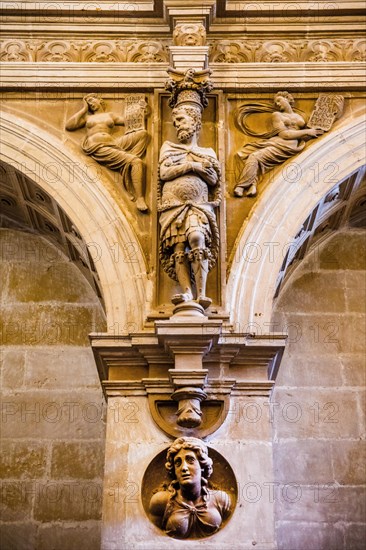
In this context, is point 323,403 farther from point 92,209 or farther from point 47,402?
point 92,209

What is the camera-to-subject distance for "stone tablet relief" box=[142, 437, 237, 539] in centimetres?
578

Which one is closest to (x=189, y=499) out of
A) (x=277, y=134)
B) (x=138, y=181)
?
(x=138, y=181)

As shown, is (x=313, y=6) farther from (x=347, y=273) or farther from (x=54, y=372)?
(x=54, y=372)

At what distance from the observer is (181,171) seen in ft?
22.0

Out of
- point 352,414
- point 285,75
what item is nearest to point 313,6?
point 285,75

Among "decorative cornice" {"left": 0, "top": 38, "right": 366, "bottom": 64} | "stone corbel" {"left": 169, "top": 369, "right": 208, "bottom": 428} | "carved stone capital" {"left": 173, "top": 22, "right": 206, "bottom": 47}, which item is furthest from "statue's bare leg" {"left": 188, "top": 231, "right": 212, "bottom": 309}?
"decorative cornice" {"left": 0, "top": 38, "right": 366, "bottom": 64}

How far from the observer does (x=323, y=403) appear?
744 cm

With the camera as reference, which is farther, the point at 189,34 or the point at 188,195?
the point at 189,34

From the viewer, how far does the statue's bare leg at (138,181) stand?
22.8 feet

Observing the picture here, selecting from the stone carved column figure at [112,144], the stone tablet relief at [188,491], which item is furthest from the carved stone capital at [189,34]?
the stone tablet relief at [188,491]

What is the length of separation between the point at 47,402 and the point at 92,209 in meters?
1.71

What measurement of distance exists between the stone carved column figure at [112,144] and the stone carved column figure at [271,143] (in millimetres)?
781

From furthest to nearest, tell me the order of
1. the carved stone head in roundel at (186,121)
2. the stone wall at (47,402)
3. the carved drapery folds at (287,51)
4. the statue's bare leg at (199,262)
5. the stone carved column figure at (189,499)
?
the carved drapery folds at (287,51) → the stone wall at (47,402) → the carved stone head in roundel at (186,121) → the statue's bare leg at (199,262) → the stone carved column figure at (189,499)

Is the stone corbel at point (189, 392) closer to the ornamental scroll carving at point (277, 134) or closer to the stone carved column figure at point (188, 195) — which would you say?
the stone carved column figure at point (188, 195)
